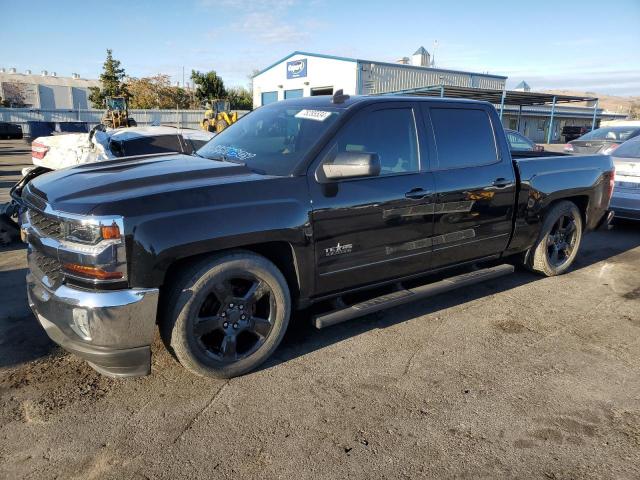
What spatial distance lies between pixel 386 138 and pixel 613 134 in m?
13.2

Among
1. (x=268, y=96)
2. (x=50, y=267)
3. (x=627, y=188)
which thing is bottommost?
(x=627, y=188)

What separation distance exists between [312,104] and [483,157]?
1.70 m

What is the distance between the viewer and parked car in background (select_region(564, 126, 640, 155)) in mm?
13273

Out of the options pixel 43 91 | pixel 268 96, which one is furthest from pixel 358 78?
pixel 43 91

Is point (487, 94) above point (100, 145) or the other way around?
above

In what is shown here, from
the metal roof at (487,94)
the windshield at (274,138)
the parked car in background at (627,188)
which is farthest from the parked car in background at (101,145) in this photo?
the metal roof at (487,94)

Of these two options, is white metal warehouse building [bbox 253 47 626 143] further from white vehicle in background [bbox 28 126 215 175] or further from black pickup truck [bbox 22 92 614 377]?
black pickup truck [bbox 22 92 614 377]

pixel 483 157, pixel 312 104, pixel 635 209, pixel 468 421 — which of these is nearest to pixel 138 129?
pixel 312 104

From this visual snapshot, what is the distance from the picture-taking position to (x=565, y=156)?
17.3ft

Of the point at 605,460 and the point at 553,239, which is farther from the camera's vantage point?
the point at 553,239

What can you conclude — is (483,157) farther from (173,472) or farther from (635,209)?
(635,209)

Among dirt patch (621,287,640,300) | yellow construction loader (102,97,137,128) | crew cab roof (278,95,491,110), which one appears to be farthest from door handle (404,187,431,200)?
yellow construction loader (102,97,137,128)

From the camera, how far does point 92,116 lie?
38.8 metres

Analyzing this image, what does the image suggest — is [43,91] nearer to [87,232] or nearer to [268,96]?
[268,96]
